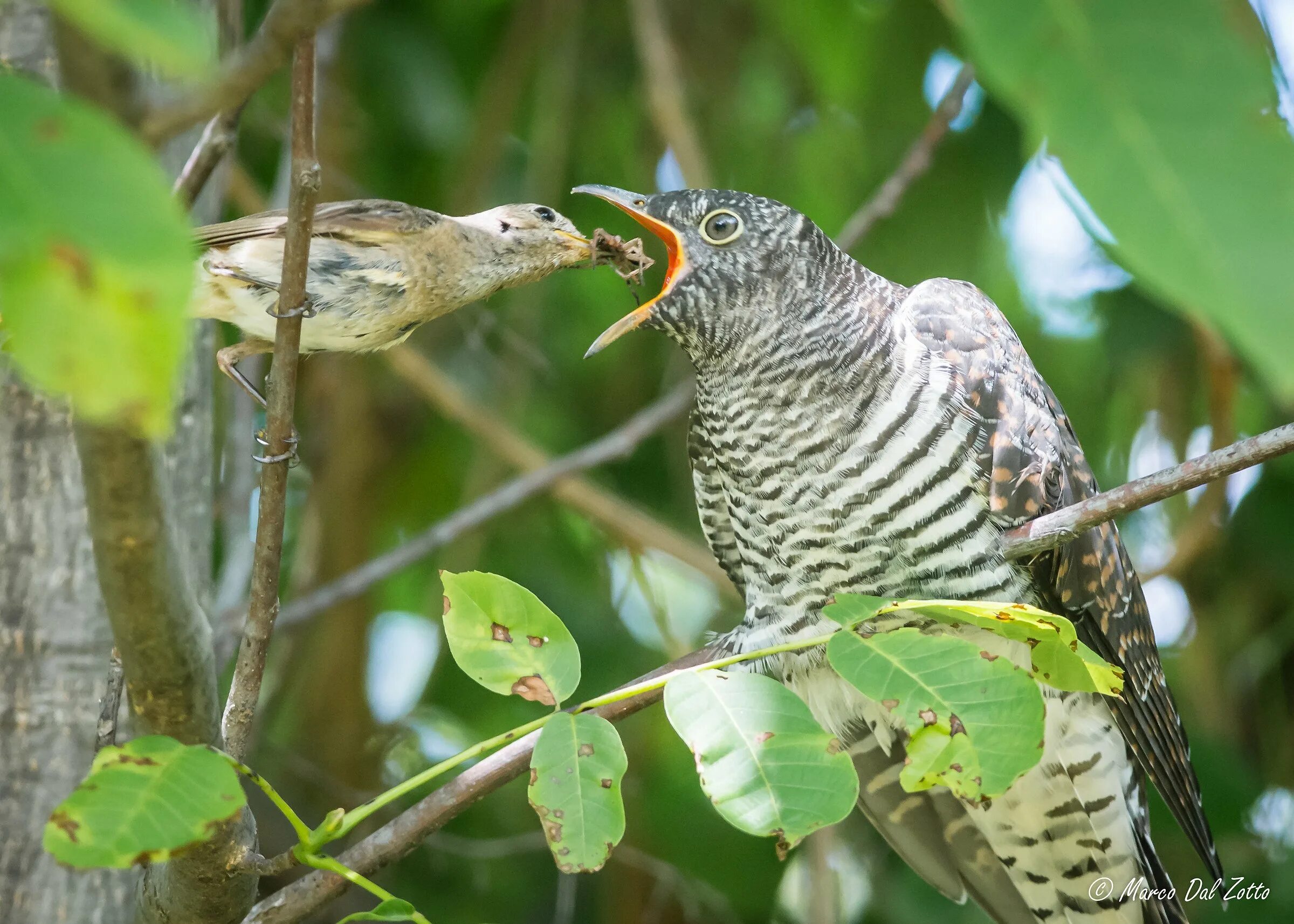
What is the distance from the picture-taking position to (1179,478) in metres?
1.27

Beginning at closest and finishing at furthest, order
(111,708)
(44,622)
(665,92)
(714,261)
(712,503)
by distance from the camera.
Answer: (111,708) → (44,622) → (714,261) → (712,503) → (665,92)

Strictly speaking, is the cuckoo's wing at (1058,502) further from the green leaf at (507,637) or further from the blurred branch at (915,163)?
the green leaf at (507,637)

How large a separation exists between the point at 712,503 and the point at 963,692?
117cm

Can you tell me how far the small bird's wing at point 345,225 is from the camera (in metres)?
1.57

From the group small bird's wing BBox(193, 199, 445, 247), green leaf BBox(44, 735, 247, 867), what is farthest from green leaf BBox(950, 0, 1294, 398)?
small bird's wing BBox(193, 199, 445, 247)

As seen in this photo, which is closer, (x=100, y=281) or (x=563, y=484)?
(x=100, y=281)

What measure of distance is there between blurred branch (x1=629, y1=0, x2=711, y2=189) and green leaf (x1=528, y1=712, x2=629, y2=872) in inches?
69.2

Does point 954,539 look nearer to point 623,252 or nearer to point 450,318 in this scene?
point 623,252

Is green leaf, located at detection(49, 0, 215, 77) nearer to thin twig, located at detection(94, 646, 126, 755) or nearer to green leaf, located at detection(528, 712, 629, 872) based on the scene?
green leaf, located at detection(528, 712, 629, 872)

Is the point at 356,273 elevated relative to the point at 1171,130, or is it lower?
lower

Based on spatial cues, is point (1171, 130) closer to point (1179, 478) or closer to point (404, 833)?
point (1179, 478)

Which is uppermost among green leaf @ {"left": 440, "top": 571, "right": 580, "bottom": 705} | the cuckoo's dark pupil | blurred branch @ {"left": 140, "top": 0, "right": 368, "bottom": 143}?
blurred branch @ {"left": 140, "top": 0, "right": 368, "bottom": 143}

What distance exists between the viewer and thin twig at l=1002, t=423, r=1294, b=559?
4.15ft

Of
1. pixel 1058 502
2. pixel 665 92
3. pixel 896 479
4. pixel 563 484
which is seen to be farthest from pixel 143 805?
pixel 665 92
